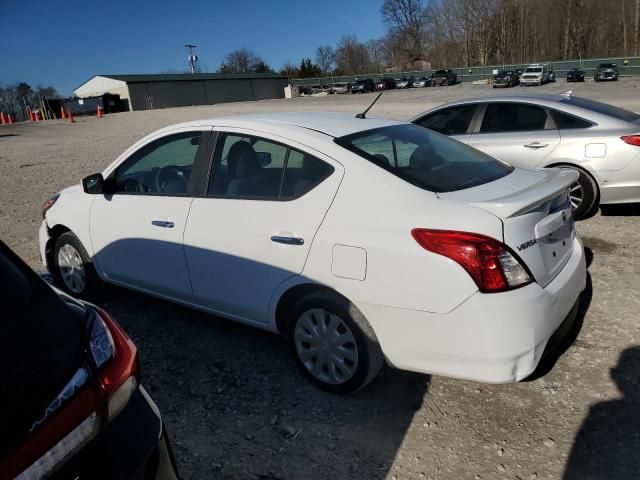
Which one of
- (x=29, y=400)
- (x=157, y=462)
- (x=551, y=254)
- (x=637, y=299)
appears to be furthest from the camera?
(x=637, y=299)

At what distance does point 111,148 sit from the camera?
17.6 metres

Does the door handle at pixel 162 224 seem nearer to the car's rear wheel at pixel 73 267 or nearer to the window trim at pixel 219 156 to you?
the window trim at pixel 219 156

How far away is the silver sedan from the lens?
554 cm

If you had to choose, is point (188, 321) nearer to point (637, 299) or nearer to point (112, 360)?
point (112, 360)

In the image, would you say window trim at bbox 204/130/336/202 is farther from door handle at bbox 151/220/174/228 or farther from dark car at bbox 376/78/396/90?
dark car at bbox 376/78/396/90

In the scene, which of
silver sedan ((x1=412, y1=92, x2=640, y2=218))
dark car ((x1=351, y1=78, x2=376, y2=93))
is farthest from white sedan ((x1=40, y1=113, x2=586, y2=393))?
dark car ((x1=351, y1=78, x2=376, y2=93))

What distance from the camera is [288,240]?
9.57 ft

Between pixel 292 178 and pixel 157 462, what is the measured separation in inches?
71.1

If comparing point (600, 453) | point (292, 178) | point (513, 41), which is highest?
point (513, 41)

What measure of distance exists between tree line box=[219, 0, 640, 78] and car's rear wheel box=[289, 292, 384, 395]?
78732 mm

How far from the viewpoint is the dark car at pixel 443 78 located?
6025 centimetres

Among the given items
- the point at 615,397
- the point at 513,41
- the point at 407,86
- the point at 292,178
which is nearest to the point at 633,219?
the point at 615,397

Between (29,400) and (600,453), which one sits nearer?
(29,400)

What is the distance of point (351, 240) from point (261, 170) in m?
1.02
